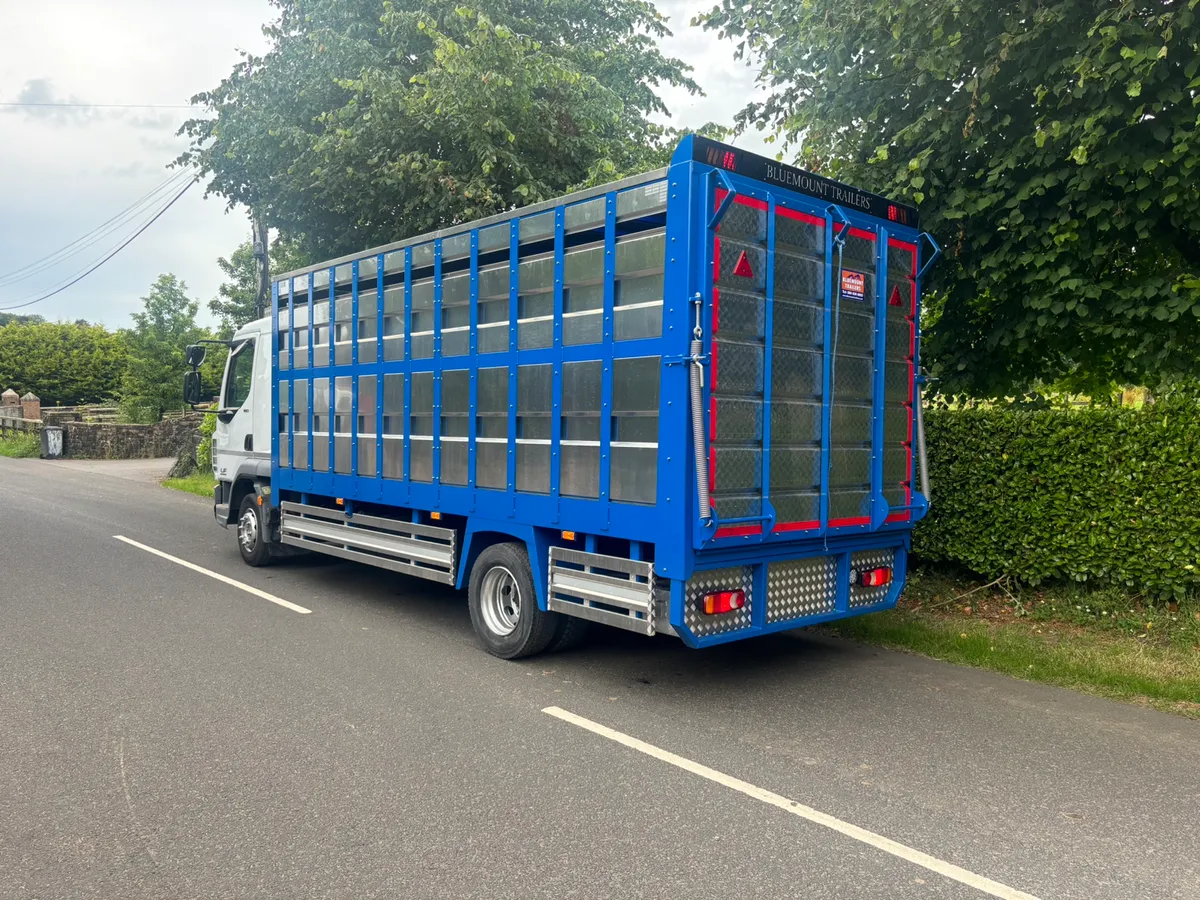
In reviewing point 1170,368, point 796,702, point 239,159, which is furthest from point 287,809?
point 239,159

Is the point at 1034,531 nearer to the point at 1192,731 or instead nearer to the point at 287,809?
the point at 1192,731

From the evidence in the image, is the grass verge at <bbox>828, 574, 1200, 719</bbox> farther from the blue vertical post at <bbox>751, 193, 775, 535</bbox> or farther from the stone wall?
the stone wall

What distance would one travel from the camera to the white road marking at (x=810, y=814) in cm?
335

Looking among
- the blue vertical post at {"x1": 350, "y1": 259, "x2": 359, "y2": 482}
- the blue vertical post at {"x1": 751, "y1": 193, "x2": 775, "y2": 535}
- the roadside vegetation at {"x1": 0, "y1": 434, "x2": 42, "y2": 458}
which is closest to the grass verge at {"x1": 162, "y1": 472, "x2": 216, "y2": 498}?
the blue vertical post at {"x1": 350, "y1": 259, "x2": 359, "y2": 482}

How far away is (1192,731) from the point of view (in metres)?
5.05

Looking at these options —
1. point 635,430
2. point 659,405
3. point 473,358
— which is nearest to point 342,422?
point 473,358

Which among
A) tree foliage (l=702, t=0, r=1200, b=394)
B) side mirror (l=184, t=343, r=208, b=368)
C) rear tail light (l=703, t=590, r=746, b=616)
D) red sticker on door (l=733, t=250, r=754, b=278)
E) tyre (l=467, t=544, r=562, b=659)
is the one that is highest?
tree foliage (l=702, t=0, r=1200, b=394)

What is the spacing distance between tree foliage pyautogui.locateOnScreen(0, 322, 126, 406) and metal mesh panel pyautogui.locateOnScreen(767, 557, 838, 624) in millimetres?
52140

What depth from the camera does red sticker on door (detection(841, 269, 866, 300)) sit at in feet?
19.5

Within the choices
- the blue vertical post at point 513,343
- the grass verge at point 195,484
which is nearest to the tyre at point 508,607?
the blue vertical post at point 513,343

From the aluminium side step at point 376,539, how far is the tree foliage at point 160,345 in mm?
21847

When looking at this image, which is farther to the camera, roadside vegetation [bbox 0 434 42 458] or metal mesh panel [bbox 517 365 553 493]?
roadside vegetation [bbox 0 434 42 458]

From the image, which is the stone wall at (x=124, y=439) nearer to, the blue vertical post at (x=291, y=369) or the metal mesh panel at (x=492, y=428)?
the blue vertical post at (x=291, y=369)

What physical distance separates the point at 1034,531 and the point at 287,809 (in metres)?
6.01
